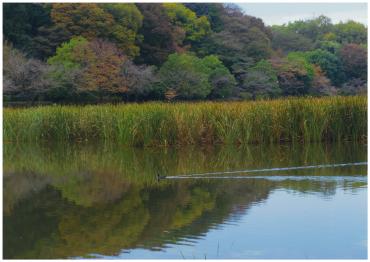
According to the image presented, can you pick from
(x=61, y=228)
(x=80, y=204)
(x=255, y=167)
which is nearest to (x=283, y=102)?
(x=255, y=167)

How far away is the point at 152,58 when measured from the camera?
45.0 meters

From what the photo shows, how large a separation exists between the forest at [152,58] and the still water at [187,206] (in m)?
23.7

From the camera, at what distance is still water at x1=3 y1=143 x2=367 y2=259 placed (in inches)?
251

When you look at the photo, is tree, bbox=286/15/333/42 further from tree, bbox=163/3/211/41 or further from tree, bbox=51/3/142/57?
tree, bbox=51/3/142/57

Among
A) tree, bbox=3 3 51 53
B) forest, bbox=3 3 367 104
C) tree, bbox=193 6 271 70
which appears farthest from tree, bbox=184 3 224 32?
tree, bbox=3 3 51 53

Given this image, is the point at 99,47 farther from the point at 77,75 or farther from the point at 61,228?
the point at 61,228

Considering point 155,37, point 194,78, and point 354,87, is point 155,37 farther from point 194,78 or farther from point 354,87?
point 354,87

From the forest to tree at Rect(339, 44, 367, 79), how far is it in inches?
3.1

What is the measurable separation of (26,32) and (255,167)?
31544mm

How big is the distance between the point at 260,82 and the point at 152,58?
660 centimetres

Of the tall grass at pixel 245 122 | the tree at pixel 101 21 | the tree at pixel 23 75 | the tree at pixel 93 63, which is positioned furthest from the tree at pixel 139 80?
the tall grass at pixel 245 122

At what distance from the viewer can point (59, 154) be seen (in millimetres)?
14836

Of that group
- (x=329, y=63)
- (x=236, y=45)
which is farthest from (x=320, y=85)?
(x=236, y=45)

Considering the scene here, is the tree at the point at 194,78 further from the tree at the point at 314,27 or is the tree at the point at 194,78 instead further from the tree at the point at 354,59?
the tree at the point at 314,27
